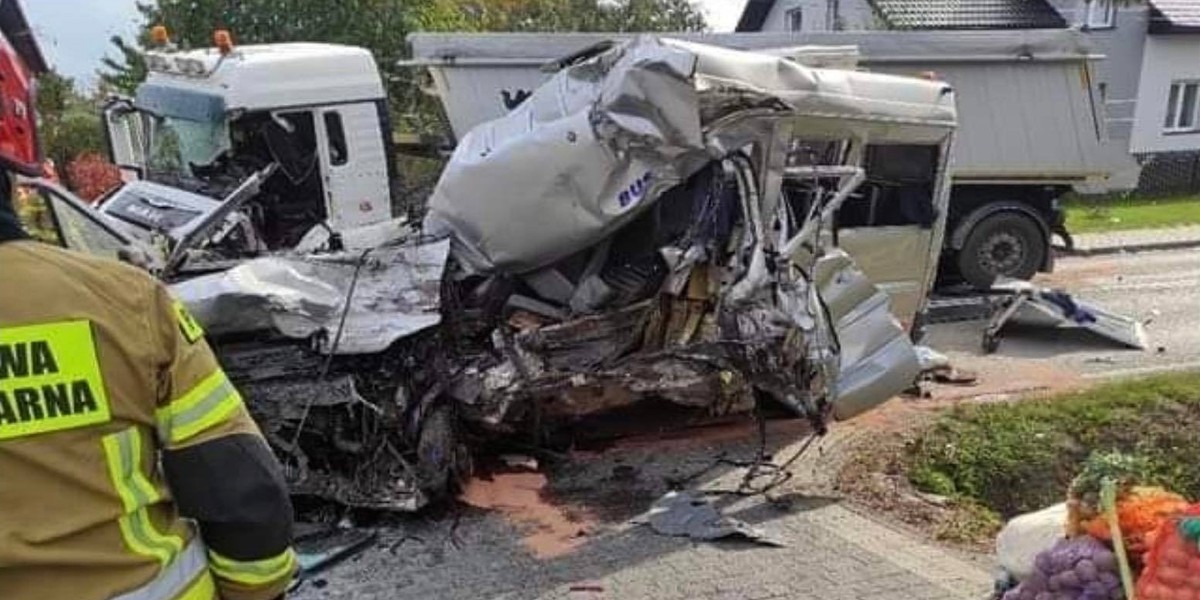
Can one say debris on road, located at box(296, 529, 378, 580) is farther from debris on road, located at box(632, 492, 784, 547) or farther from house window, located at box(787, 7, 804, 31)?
house window, located at box(787, 7, 804, 31)

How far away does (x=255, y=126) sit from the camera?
966 cm

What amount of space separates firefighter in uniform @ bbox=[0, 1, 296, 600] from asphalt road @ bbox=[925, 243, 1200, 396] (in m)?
6.83

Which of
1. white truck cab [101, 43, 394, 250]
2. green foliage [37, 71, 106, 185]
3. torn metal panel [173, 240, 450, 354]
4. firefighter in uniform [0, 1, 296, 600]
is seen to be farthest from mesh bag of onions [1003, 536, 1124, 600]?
green foliage [37, 71, 106, 185]

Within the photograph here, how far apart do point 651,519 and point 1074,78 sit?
9338 mm

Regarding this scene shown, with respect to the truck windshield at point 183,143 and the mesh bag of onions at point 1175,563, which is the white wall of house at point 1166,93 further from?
the mesh bag of onions at point 1175,563

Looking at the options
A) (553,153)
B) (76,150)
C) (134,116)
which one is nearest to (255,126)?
(134,116)

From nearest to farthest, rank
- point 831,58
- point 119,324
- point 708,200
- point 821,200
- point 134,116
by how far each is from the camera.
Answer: point 119,324 < point 708,200 < point 821,200 < point 831,58 < point 134,116

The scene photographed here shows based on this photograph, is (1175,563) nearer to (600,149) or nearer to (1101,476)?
(1101,476)

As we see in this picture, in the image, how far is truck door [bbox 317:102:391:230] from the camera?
9.92 metres

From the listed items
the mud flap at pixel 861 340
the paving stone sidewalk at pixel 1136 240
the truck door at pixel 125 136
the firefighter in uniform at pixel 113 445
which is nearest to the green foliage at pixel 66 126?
the truck door at pixel 125 136

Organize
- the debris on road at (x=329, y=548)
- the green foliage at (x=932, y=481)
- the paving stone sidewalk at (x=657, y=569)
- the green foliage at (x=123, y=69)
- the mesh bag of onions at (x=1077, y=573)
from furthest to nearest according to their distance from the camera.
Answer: the green foliage at (x=123, y=69), the green foliage at (x=932, y=481), the debris on road at (x=329, y=548), the paving stone sidewalk at (x=657, y=569), the mesh bag of onions at (x=1077, y=573)

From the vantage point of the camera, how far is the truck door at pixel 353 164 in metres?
9.92

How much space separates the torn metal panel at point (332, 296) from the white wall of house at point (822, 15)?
17.6 meters

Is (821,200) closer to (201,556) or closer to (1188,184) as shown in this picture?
(201,556)
